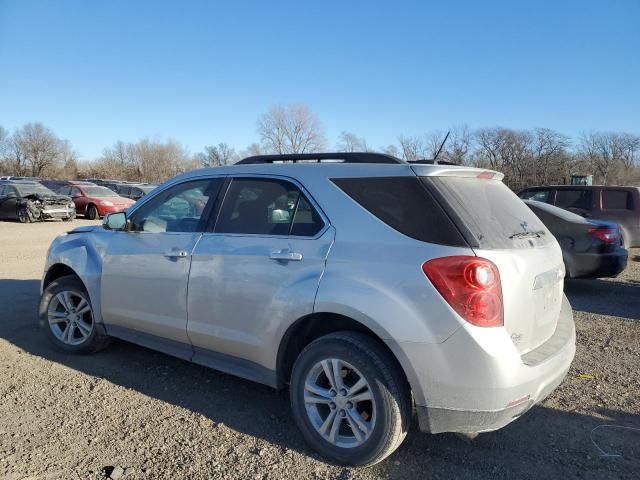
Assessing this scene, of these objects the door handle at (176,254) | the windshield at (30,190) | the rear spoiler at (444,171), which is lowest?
the door handle at (176,254)

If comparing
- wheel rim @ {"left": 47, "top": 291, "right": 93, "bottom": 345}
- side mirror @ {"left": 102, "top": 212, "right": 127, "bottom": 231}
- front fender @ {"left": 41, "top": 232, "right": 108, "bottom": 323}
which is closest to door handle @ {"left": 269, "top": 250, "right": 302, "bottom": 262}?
side mirror @ {"left": 102, "top": 212, "right": 127, "bottom": 231}

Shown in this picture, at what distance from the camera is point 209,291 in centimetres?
354

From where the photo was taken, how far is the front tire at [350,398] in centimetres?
279

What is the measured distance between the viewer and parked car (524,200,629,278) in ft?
24.6

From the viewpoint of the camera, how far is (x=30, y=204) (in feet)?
64.7

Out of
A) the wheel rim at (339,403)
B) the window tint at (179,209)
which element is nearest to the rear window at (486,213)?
the wheel rim at (339,403)

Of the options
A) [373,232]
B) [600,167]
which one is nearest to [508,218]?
[373,232]

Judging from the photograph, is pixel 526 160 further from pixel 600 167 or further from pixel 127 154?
pixel 127 154

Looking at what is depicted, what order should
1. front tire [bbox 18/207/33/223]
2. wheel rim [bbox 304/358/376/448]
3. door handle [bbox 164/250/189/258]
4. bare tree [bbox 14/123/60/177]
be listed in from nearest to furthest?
wheel rim [bbox 304/358/376/448]
door handle [bbox 164/250/189/258]
front tire [bbox 18/207/33/223]
bare tree [bbox 14/123/60/177]

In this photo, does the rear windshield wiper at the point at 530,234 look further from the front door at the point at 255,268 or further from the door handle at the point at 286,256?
the door handle at the point at 286,256

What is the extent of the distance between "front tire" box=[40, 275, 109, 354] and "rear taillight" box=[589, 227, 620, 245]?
6.77 m

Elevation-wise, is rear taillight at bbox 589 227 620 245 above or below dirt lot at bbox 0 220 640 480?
above

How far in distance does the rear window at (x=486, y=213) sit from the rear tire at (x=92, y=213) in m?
22.1

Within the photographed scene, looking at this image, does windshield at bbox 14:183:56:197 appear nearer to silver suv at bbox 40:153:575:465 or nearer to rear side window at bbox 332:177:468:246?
silver suv at bbox 40:153:575:465
